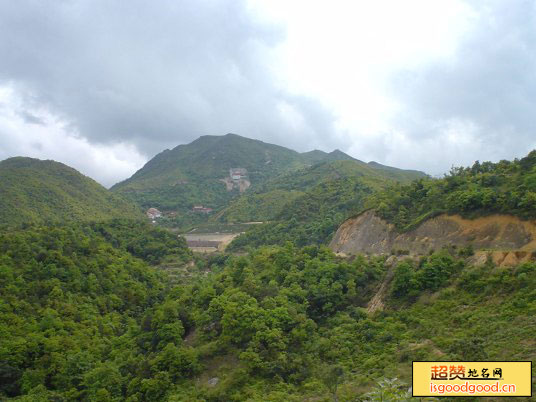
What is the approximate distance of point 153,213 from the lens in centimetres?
9800

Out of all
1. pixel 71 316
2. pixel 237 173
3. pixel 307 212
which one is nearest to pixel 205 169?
pixel 237 173

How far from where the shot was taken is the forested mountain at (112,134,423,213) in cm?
11306

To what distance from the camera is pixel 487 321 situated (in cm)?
1542

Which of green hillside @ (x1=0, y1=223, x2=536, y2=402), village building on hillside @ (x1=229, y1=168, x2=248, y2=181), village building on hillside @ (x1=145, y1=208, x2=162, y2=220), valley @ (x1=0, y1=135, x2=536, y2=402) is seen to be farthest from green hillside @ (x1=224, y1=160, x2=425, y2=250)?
village building on hillside @ (x1=229, y1=168, x2=248, y2=181)

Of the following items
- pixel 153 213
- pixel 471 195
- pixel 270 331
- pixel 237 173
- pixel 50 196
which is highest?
pixel 237 173

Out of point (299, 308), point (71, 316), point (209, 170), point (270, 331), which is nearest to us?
point (270, 331)

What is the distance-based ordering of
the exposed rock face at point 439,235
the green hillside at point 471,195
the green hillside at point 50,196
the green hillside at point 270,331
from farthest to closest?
the green hillside at point 50,196
the green hillside at point 471,195
the exposed rock face at point 439,235
the green hillside at point 270,331

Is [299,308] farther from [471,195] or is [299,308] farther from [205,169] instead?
[205,169]

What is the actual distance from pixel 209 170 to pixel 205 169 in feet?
6.75

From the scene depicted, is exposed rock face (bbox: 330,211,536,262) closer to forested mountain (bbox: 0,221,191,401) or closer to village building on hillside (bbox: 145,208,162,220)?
forested mountain (bbox: 0,221,191,401)

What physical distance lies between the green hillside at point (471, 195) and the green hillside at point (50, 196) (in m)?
44.8

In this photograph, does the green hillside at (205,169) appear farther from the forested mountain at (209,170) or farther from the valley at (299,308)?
the valley at (299,308)

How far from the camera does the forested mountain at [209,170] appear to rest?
113062mm

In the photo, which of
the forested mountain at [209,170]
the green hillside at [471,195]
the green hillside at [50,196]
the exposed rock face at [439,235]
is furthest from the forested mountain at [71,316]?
the forested mountain at [209,170]
